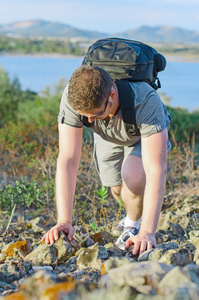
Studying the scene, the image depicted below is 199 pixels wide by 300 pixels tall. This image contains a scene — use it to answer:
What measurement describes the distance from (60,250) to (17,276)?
43cm

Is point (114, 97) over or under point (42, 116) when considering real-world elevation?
over

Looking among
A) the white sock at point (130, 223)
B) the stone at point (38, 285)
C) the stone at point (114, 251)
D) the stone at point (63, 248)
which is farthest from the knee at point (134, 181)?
the stone at point (38, 285)

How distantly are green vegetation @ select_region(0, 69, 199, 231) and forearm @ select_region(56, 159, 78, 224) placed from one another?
19.8 inches

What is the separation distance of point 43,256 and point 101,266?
0.56 metres

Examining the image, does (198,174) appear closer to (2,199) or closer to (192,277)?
(2,199)

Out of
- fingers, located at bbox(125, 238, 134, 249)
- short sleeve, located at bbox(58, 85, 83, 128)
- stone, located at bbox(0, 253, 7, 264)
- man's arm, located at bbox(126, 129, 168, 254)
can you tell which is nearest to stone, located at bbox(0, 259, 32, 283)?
stone, located at bbox(0, 253, 7, 264)

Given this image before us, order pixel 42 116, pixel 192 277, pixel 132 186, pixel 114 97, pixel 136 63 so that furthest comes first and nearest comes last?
pixel 42 116 < pixel 132 186 < pixel 136 63 < pixel 114 97 < pixel 192 277

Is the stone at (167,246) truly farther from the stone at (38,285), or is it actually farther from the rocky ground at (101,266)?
the stone at (38,285)

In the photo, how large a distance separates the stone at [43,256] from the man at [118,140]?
4.1 inches

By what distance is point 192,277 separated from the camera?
1.91 meters

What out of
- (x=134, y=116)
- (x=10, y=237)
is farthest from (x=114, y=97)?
(x=10, y=237)

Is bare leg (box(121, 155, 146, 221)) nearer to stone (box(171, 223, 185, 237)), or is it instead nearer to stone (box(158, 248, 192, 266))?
stone (box(171, 223, 185, 237))

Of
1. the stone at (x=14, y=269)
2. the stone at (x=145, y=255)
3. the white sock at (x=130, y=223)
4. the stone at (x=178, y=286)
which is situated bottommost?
the white sock at (x=130, y=223)

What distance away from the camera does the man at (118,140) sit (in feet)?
9.11
